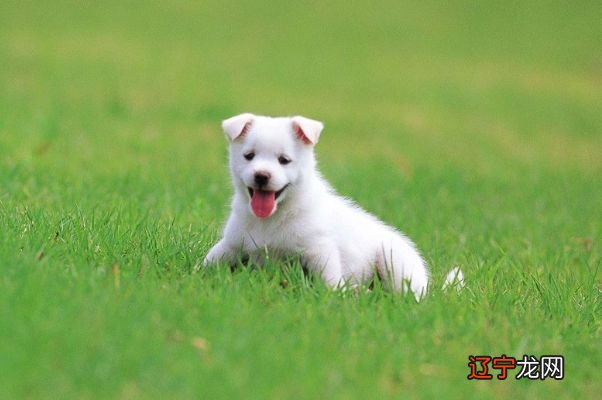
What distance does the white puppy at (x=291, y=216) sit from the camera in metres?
5.25

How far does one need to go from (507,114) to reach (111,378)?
591 inches

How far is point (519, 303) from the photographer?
5.42 m

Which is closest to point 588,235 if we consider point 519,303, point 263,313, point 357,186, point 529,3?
point 357,186

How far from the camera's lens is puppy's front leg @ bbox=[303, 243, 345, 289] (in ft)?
17.4

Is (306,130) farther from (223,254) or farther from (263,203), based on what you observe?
(223,254)

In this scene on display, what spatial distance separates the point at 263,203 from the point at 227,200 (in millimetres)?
3458

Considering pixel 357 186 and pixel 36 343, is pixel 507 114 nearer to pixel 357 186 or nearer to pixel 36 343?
pixel 357 186

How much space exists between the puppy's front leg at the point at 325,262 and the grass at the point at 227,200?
13cm

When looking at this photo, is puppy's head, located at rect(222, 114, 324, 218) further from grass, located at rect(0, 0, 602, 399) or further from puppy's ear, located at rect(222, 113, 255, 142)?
grass, located at rect(0, 0, 602, 399)

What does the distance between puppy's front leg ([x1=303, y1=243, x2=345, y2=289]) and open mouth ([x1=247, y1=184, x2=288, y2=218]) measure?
33 centimetres

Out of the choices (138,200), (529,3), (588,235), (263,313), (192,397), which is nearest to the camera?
(192,397)

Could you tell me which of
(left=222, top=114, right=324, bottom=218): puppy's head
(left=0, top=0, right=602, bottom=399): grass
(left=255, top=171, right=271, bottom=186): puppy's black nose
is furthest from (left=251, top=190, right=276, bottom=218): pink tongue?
(left=0, top=0, right=602, bottom=399): grass

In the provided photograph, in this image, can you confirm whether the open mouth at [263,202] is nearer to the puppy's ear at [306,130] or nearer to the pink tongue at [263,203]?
the pink tongue at [263,203]

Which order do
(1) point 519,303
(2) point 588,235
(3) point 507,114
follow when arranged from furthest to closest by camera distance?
(3) point 507,114 < (2) point 588,235 < (1) point 519,303
